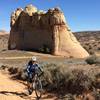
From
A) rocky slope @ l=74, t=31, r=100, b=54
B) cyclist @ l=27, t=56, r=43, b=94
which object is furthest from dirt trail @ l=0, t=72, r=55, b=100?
rocky slope @ l=74, t=31, r=100, b=54

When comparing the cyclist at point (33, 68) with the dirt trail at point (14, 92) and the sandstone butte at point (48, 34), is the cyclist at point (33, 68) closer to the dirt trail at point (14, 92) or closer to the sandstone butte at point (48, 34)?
the dirt trail at point (14, 92)

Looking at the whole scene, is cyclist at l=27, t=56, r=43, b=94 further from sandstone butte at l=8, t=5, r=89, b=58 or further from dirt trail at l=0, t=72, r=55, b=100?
sandstone butte at l=8, t=5, r=89, b=58

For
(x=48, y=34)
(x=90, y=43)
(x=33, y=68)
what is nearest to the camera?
(x=33, y=68)

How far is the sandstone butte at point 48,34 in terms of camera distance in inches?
1734

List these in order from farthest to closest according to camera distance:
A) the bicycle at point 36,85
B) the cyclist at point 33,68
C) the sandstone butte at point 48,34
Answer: the sandstone butte at point 48,34 → the bicycle at point 36,85 → the cyclist at point 33,68

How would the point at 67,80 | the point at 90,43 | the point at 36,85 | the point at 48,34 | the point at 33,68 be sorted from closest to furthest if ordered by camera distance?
the point at 33,68
the point at 36,85
the point at 67,80
the point at 48,34
the point at 90,43

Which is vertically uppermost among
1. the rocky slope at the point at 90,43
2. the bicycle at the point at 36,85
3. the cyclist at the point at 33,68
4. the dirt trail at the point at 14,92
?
the rocky slope at the point at 90,43

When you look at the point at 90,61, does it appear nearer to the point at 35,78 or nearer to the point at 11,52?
the point at 35,78

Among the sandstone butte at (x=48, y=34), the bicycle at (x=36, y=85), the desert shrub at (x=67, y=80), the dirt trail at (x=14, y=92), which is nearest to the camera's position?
the dirt trail at (x=14, y=92)

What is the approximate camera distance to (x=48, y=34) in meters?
44.3

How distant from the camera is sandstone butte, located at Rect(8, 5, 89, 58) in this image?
144ft

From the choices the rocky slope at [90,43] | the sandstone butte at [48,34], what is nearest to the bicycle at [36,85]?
the sandstone butte at [48,34]

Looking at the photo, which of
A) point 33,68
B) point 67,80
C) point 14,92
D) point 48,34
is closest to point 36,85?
point 33,68

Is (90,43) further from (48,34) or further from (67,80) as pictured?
(67,80)
